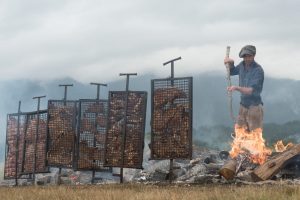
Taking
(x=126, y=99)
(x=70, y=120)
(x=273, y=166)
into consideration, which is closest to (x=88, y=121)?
(x=70, y=120)

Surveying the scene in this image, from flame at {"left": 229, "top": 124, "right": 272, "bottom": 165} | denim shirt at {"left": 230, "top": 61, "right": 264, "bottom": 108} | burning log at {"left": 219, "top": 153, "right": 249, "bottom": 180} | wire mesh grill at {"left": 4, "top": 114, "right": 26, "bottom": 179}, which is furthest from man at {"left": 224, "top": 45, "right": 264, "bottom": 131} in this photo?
wire mesh grill at {"left": 4, "top": 114, "right": 26, "bottom": 179}

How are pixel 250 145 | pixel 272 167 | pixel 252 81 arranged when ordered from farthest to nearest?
pixel 250 145, pixel 252 81, pixel 272 167

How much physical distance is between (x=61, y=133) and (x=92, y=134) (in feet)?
4.87

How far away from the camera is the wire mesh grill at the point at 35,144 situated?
20.3 meters

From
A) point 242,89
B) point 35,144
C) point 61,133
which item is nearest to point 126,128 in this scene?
point 61,133

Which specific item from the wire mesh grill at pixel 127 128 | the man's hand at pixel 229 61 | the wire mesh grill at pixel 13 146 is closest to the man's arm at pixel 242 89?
the man's hand at pixel 229 61

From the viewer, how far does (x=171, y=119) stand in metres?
15.3

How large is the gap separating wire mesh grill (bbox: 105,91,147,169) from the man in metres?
3.22

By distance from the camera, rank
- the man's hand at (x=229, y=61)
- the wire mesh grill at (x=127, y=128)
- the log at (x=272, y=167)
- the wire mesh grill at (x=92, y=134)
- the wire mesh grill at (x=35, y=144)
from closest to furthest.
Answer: the log at (x=272, y=167)
the man's hand at (x=229, y=61)
the wire mesh grill at (x=127, y=128)
the wire mesh grill at (x=92, y=134)
the wire mesh grill at (x=35, y=144)

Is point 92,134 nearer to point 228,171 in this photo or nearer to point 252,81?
point 228,171

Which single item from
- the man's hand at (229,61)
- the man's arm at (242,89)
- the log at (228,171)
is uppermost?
the man's hand at (229,61)

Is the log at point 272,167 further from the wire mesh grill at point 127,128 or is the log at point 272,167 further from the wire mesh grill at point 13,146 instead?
→ the wire mesh grill at point 13,146

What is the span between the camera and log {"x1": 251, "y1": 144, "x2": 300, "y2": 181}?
1333cm

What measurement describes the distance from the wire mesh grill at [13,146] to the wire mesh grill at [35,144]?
1.73 ft
